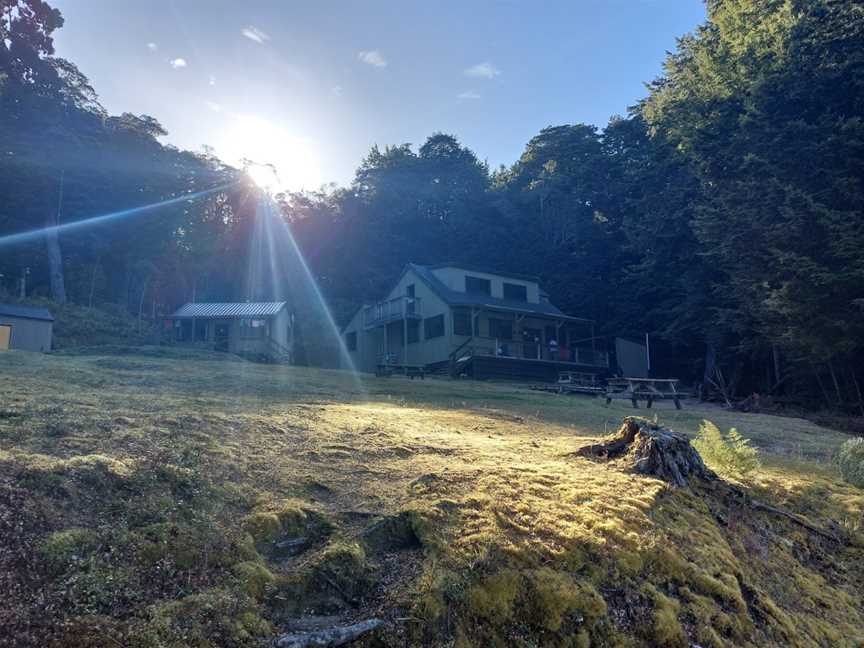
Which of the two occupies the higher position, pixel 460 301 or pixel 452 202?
pixel 452 202

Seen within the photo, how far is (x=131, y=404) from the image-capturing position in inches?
338

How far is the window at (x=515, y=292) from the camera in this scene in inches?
1474

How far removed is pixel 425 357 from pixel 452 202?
79.1 feet

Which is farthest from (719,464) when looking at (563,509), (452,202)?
(452,202)

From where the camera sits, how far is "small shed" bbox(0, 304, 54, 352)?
24.3 meters

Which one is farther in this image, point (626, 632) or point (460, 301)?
point (460, 301)

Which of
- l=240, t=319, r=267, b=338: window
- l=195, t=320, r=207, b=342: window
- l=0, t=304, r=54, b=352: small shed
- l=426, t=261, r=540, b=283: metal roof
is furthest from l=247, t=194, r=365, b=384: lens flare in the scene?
l=0, t=304, r=54, b=352: small shed

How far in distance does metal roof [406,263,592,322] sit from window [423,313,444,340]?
50.3 inches

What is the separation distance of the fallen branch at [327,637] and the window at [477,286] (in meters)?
32.6

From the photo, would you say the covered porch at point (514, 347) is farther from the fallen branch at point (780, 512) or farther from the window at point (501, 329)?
the fallen branch at point (780, 512)

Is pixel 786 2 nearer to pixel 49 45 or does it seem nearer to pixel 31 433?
pixel 31 433

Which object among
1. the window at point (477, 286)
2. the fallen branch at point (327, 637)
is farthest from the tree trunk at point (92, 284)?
the fallen branch at point (327, 637)

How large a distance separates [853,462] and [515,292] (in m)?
29.5

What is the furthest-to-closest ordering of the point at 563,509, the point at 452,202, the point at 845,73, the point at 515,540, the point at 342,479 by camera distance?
the point at 452,202 → the point at 845,73 → the point at 342,479 → the point at 563,509 → the point at 515,540
